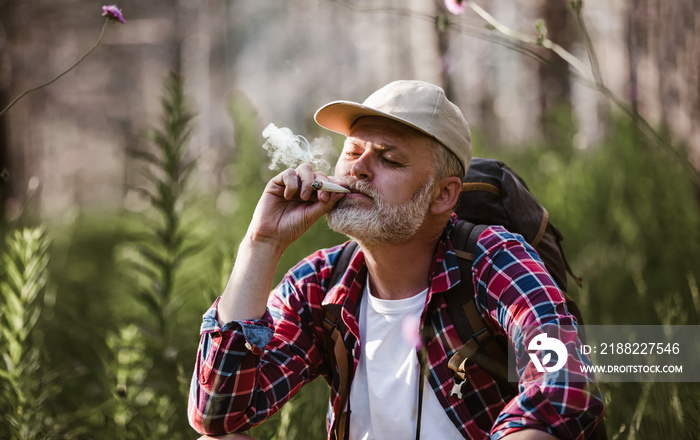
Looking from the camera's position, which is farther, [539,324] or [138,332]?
[138,332]

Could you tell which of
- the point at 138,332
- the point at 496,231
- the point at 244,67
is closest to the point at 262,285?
the point at 496,231

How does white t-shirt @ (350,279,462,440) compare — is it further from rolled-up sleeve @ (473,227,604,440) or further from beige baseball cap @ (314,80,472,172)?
beige baseball cap @ (314,80,472,172)

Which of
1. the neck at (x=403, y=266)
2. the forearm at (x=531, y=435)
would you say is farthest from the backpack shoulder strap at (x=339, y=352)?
the forearm at (x=531, y=435)

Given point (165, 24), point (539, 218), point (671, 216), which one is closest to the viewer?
point (539, 218)

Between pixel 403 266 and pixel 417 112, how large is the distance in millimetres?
548

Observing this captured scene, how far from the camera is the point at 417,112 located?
2270 millimetres

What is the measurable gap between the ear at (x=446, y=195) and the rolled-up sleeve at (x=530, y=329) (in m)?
0.19

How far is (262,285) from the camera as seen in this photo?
2.18m

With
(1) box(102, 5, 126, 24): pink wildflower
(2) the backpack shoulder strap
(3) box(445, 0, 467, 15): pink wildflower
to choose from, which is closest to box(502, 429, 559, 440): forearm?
(2) the backpack shoulder strap

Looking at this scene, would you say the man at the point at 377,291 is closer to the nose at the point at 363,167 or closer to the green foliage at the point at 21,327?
the nose at the point at 363,167

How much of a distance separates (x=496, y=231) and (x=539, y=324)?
1.46ft

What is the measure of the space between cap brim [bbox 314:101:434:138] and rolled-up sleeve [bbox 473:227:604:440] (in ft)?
1.69

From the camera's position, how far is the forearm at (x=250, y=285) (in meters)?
2.15

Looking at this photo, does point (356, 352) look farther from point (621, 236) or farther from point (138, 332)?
point (621, 236)
